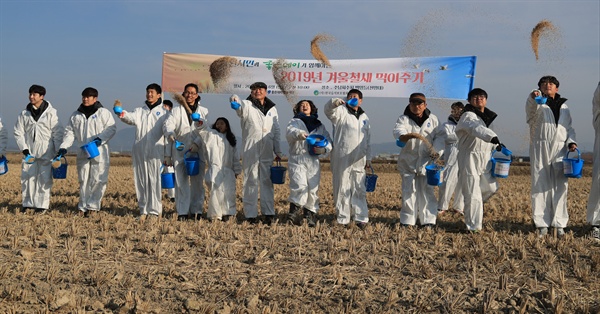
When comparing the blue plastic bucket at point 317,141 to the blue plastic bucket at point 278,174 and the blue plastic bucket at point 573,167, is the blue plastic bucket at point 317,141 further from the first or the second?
the blue plastic bucket at point 573,167

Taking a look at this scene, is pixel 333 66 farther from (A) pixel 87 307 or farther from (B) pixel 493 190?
(A) pixel 87 307

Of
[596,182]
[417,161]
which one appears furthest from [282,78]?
[596,182]

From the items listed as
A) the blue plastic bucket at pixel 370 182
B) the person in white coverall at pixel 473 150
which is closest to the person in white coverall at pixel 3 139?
the blue plastic bucket at pixel 370 182

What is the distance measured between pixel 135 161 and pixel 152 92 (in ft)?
3.57

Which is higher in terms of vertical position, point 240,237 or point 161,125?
point 161,125

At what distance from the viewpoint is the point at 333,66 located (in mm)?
11430

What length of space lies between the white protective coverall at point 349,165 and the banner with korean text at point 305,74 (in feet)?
10.1

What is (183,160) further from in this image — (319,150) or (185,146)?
(319,150)

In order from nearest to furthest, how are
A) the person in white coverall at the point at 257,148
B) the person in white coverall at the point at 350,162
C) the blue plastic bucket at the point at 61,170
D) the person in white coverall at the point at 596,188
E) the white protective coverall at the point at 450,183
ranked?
the person in white coverall at the point at 596,188 → the person in white coverall at the point at 350,162 → the person in white coverall at the point at 257,148 → the blue plastic bucket at the point at 61,170 → the white protective coverall at the point at 450,183

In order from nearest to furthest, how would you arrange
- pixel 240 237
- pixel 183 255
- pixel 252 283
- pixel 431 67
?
1. pixel 252 283
2. pixel 183 255
3. pixel 240 237
4. pixel 431 67

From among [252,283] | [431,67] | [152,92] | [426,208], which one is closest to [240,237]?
[252,283]

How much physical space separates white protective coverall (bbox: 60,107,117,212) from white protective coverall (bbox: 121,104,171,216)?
0.52m

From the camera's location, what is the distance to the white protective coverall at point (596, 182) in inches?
300

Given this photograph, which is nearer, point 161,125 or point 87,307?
point 87,307
